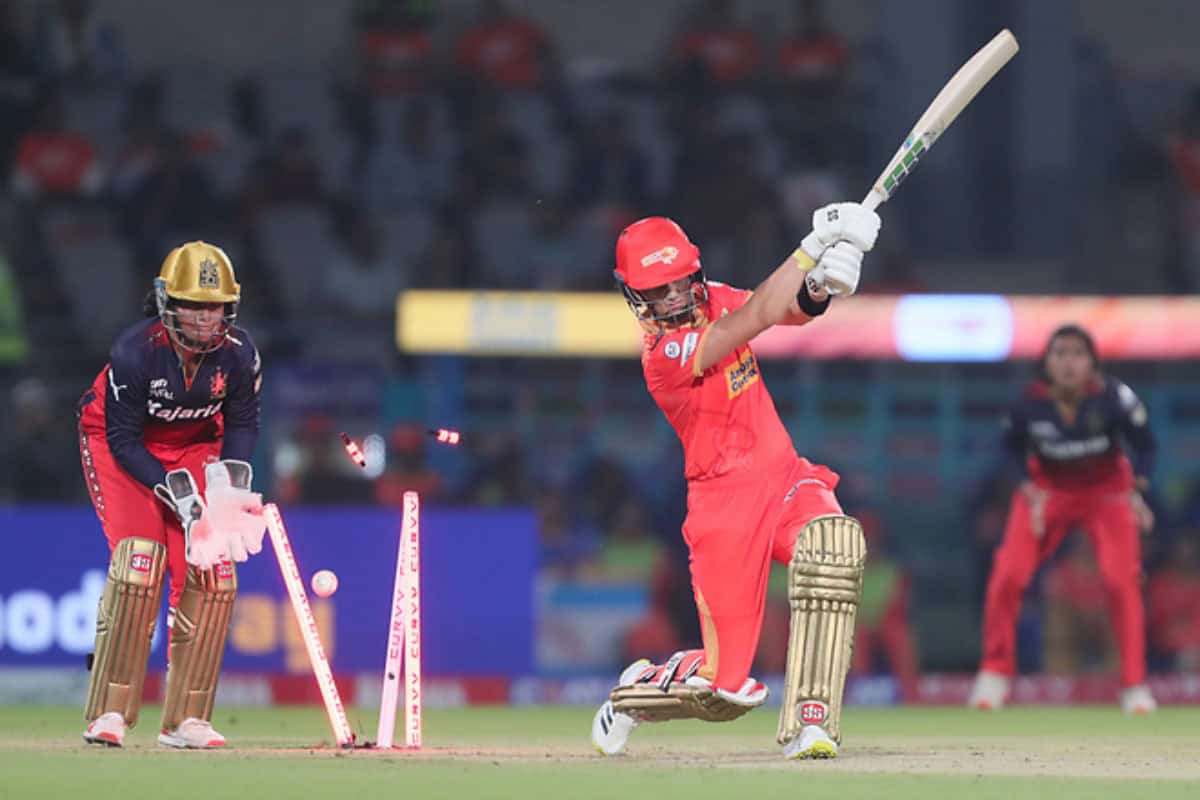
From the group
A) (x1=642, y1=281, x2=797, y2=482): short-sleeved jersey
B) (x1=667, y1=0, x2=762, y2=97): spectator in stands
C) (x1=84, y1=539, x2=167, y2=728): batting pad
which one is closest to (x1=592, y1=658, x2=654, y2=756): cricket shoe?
(x1=642, y1=281, x2=797, y2=482): short-sleeved jersey

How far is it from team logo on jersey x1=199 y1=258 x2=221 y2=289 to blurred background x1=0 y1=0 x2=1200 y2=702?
425cm

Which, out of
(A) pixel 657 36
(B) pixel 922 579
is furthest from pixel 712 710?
(A) pixel 657 36

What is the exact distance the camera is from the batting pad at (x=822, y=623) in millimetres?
6289

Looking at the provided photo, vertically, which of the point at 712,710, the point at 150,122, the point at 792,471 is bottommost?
the point at 712,710

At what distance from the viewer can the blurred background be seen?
12.0m

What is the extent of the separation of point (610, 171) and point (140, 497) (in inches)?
371

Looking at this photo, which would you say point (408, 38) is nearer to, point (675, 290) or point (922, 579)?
point (922, 579)

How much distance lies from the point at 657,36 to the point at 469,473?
6.12m

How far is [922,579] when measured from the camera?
48.1 ft

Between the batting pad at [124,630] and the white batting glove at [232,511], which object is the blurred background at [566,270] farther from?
the white batting glove at [232,511]

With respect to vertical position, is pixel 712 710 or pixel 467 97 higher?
pixel 467 97

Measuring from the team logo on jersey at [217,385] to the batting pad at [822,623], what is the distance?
2.06m

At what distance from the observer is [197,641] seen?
7195mm

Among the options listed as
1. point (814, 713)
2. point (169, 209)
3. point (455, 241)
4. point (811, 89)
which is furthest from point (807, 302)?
point (811, 89)
